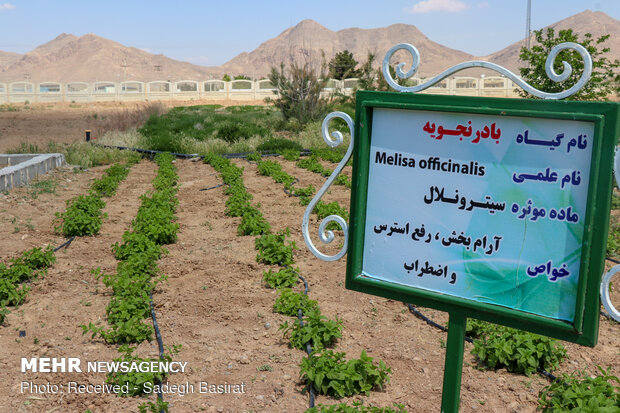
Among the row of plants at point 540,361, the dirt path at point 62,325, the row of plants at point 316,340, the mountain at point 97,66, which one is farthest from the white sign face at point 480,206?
the mountain at point 97,66

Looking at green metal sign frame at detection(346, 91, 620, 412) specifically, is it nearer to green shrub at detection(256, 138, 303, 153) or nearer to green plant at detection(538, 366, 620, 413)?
green plant at detection(538, 366, 620, 413)

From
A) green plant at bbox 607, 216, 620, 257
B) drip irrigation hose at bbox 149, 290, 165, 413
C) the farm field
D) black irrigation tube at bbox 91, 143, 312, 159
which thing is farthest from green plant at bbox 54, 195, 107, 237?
black irrigation tube at bbox 91, 143, 312, 159

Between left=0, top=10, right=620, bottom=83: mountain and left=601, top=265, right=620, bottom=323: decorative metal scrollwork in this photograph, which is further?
left=0, top=10, right=620, bottom=83: mountain

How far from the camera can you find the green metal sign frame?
74.5 inches

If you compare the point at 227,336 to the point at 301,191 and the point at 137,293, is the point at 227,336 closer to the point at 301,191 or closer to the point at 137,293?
the point at 137,293

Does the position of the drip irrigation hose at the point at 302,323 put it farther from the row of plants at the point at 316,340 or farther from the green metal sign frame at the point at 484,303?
the green metal sign frame at the point at 484,303

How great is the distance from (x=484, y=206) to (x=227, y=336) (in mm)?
2758

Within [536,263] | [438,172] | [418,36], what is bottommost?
[536,263]

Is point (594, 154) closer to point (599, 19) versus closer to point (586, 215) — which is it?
point (586, 215)

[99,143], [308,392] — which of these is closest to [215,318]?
[308,392]

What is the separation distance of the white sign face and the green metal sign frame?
0.03 meters

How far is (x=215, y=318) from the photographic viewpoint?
4.71 meters

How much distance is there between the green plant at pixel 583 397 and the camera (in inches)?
114

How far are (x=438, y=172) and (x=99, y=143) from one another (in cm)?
1363
